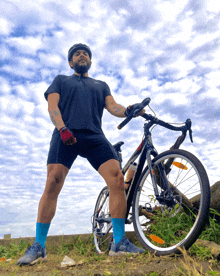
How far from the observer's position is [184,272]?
7.45ft

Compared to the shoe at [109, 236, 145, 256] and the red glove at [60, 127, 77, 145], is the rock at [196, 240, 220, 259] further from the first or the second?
Result: the red glove at [60, 127, 77, 145]

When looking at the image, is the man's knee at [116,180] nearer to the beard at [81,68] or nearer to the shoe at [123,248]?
the shoe at [123,248]

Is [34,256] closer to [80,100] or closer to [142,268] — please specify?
[142,268]

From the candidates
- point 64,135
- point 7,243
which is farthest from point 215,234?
point 7,243

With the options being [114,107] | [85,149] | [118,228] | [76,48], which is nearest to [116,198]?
[118,228]

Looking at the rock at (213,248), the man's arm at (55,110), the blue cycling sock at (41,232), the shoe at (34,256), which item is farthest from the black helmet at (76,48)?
the rock at (213,248)

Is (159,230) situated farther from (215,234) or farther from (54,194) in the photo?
(54,194)

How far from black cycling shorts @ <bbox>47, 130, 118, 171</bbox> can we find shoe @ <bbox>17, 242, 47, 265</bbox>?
108cm

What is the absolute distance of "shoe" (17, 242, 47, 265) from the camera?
305cm

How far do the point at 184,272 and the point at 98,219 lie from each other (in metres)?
2.27

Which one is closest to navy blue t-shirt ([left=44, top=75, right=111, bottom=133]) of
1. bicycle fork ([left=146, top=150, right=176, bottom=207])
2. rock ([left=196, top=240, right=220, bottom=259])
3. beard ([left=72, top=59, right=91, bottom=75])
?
beard ([left=72, top=59, right=91, bottom=75])

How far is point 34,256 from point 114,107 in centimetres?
224

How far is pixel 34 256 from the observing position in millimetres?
3160

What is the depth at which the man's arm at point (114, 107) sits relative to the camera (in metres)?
3.89
